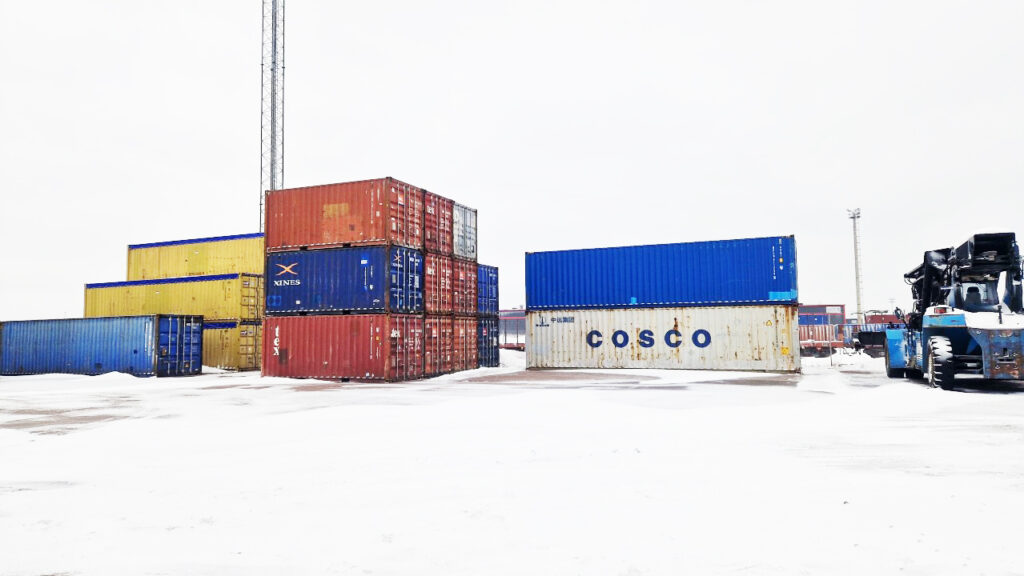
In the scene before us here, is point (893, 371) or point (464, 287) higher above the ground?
point (464, 287)

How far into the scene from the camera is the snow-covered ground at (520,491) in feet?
14.1

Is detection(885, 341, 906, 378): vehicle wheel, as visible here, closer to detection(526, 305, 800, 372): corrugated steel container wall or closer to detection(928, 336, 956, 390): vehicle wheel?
detection(526, 305, 800, 372): corrugated steel container wall

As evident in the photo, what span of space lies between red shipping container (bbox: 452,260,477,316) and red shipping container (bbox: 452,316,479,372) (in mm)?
440

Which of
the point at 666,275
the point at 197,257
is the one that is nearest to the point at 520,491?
the point at 666,275

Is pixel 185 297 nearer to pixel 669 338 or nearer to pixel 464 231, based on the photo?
pixel 464 231

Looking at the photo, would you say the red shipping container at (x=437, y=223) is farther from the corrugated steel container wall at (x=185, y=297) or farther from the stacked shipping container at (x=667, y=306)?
the corrugated steel container wall at (x=185, y=297)

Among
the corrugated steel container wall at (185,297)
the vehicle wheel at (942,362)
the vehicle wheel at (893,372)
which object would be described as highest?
the corrugated steel container wall at (185,297)

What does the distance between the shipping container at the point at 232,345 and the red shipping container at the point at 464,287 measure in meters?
10.6

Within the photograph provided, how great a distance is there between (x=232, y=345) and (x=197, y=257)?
573 cm

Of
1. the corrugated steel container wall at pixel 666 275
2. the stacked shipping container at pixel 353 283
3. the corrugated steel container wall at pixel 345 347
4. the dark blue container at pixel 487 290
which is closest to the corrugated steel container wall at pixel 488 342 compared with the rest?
the dark blue container at pixel 487 290

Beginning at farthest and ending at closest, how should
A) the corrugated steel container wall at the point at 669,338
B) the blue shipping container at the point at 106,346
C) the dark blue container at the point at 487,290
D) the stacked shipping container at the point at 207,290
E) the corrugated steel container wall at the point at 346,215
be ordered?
the dark blue container at the point at 487,290, the stacked shipping container at the point at 207,290, the blue shipping container at the point at 106,346, the corrugated steel container wall at the point at 669,338, the corrugated steel container wall at the point at 346,215

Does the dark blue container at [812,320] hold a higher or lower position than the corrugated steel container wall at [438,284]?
lower

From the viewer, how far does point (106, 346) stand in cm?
2622

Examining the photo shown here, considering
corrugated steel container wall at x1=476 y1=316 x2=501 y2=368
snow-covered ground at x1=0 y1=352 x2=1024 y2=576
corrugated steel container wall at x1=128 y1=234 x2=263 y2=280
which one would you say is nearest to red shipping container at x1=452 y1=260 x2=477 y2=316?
corrugated steel container wall at x1=476 y1=316 x2=501 y2=368
